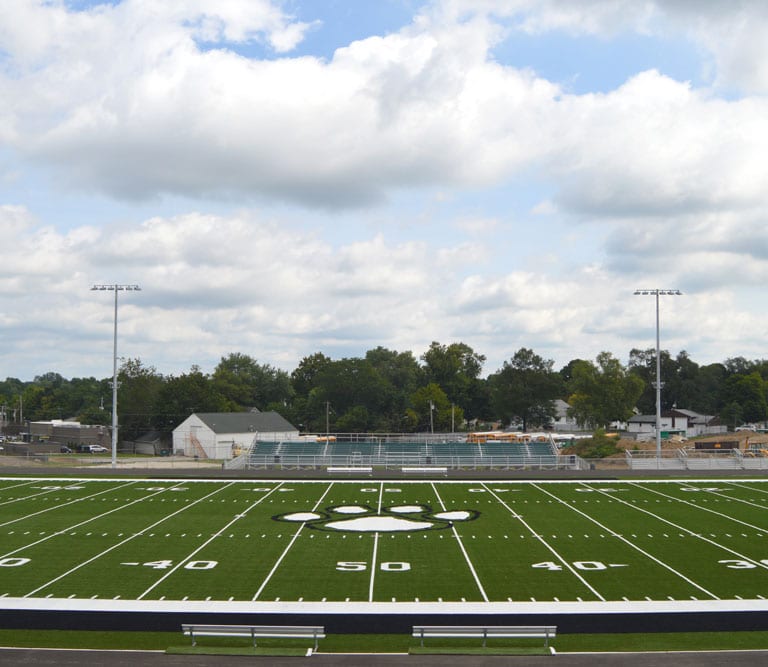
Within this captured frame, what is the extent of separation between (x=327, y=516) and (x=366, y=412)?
65.2 m

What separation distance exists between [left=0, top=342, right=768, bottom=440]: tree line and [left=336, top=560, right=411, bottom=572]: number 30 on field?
6690 cm

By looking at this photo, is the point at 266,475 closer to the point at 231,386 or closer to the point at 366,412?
the point at 366,412

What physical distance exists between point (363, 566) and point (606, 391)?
6985cm

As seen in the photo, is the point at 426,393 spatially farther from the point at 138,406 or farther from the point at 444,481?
the point at 444,481

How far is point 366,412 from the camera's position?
9569cm

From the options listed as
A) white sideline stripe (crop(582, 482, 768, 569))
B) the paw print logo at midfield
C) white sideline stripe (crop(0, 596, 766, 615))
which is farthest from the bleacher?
white sideline stripe (crop(0, 596, 766, 615))

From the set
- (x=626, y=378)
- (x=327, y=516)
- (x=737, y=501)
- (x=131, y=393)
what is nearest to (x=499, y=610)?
(x=327, y=516)

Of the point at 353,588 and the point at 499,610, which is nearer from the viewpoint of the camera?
the point at 499,610

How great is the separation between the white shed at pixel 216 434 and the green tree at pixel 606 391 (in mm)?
34875

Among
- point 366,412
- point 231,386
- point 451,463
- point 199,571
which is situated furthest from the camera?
point 231,386

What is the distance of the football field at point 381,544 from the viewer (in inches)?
752

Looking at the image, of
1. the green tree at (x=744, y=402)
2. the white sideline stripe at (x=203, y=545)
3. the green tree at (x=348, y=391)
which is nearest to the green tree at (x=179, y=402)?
the green tree at (x=348, y=391)

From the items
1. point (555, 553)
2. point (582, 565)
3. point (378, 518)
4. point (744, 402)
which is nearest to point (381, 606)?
point (582, 565)

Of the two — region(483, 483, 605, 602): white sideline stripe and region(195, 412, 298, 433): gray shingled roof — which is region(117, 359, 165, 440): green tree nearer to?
region(195, 412, 298, 433): gray shingled roof
